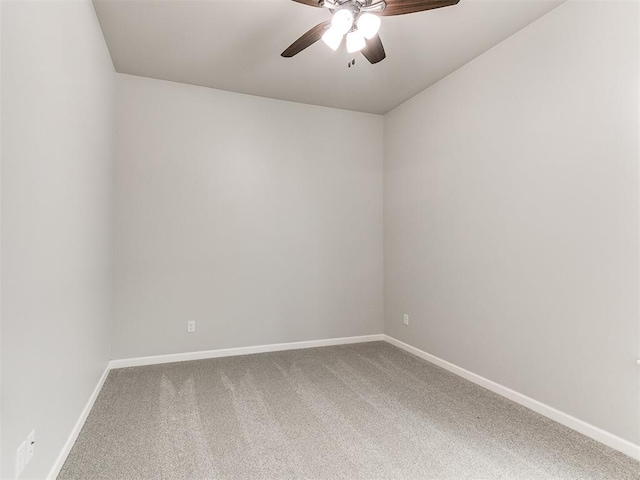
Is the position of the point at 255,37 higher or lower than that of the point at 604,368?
higher

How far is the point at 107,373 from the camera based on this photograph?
3.03m

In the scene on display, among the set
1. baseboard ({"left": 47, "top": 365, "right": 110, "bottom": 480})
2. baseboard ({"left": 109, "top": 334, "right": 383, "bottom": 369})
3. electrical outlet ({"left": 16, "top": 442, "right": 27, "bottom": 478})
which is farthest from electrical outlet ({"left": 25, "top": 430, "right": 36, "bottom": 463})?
baseboard ({"left": 109, "top": 334, "right": 383, "bottom": 369})

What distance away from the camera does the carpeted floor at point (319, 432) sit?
1.80 meters

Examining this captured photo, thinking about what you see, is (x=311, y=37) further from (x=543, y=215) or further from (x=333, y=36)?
(x=543, y=215)

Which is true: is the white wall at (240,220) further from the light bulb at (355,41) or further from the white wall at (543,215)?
the light bulb at (355,41)

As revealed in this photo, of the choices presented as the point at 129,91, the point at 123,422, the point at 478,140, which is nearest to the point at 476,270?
the point at 478,140

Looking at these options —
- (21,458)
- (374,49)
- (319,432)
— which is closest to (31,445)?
(21,458)

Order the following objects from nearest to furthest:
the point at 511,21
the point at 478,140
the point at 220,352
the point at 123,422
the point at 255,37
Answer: the point at 123,422, the point at 511,21, the point at 255,37, the point at 478,140, the point at 220,352

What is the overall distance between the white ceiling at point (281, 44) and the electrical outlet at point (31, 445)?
247 centimetres

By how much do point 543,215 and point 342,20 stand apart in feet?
5.84

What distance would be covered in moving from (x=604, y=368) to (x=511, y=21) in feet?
7.58

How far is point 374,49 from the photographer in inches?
89.6

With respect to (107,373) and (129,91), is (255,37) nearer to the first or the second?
(129,91)

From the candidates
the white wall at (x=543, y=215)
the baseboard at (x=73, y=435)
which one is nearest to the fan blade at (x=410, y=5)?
the white wall at (x=543, y=215)
